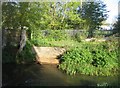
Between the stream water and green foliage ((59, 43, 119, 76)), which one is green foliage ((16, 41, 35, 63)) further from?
green foliage ((59, 43, 119, 76))

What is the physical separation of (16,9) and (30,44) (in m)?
2.11

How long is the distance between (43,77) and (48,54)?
190 cm

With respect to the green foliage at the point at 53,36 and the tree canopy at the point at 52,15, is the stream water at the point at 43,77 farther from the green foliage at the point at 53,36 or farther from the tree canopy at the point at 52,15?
the green foliage at the point at 53,36

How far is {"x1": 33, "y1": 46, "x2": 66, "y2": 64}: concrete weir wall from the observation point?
704 centimetres

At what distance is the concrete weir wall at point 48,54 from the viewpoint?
23.1 ft

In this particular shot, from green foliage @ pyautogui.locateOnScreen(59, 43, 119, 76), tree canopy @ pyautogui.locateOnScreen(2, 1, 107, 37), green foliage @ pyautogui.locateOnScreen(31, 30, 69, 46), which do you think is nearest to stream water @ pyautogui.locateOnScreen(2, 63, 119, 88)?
green foliage @ pyautogui.locateOnScreen(59, 43, 119, 76)

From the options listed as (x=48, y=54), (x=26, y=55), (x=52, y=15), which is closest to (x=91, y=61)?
(x=48, y=54)

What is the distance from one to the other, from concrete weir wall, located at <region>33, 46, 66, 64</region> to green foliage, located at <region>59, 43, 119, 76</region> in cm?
51

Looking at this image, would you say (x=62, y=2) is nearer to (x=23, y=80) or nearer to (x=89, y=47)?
(x=89, y=47)

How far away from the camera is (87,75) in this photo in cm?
568

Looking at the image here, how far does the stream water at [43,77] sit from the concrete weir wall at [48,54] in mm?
617

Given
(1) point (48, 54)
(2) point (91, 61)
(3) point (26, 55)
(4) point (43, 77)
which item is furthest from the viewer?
(1) point (48, 54)

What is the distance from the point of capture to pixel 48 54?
7254 millimetres

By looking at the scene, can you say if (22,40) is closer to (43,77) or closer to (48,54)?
(48,54)
